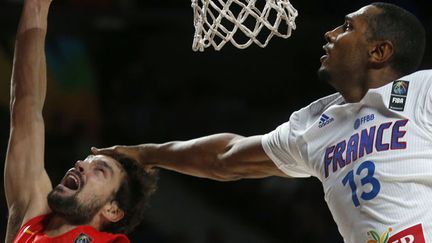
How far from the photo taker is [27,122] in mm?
3908

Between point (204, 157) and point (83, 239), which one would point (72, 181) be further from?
point (204, 157)

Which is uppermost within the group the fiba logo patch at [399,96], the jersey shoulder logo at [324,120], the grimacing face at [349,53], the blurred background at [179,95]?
the grimacing face at [349,53]

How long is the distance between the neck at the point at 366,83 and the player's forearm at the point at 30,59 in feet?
4.67

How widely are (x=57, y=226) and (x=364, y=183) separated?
1441mm

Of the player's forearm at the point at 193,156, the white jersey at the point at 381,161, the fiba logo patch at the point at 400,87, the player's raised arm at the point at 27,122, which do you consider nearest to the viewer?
the white jersey at the point at 381,161

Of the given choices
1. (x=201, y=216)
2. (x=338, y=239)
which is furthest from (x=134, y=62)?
(x=338, y=239)

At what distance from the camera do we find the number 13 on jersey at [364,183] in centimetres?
346

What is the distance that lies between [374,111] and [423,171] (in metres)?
0.35

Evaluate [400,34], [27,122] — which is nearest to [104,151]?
[27,122]

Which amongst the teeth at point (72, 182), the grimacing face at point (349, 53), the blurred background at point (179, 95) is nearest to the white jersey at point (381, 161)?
the grimacing face at point (349, 53)

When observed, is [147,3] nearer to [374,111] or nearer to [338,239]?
[338,239]

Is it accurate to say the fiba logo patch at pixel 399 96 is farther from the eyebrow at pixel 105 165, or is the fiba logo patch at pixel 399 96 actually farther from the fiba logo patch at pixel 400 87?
the eyebrow at pixel 105 165

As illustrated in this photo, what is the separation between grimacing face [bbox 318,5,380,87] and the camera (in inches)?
146

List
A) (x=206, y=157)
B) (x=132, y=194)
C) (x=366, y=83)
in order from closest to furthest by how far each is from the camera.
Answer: (x=366, y=83) → (x=132, y=194) → (x=206, y=157)
